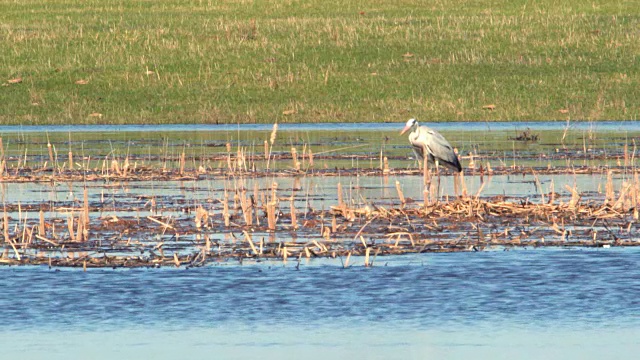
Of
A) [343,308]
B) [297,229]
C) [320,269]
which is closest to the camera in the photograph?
[343,308]

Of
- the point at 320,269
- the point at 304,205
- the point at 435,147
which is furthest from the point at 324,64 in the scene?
the point at 320,269

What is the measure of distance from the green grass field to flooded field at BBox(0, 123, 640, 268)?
28.7ft

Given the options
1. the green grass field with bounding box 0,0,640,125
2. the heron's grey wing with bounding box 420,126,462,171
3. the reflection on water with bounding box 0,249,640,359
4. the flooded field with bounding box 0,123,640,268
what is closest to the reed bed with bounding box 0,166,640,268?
the flooded field with bounding box 0,123,640,268

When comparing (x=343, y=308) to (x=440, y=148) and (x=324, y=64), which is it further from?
(x=324, y=64)

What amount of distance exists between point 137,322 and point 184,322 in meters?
0.38

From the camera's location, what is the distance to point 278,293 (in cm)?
1345

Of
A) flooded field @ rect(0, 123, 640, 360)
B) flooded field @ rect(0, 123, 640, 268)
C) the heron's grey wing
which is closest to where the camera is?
flooded field @ rect(0, 123, 640, 360)

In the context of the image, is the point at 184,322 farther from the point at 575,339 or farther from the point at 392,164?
the point at 392,164

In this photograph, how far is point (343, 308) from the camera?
12.9 metres

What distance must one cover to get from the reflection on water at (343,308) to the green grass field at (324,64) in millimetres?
25814

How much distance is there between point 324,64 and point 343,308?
3287cm

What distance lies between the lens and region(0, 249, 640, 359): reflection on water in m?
11.4

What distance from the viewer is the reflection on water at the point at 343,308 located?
11.4 m

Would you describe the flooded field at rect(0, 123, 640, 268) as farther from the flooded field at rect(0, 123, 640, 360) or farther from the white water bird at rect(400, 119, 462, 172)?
the white water bird at rect(400, 119, 462, 172)
